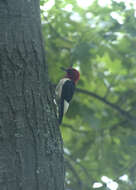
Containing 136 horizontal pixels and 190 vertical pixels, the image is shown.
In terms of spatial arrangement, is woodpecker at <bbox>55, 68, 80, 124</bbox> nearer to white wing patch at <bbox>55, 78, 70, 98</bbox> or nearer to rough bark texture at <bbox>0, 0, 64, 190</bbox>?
white wing patch at <bbox>55, 78, 70, 98</bbox>

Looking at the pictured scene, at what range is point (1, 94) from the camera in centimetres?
253

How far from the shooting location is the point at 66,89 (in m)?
4.62

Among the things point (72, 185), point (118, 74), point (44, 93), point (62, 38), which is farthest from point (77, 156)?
point (44, 93)

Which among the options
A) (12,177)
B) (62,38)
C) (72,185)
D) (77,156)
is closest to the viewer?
(12,177)

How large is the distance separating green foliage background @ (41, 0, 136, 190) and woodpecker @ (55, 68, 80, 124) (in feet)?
0.46

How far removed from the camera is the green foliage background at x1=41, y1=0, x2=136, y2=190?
4.64 metres

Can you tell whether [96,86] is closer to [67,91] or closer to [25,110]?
[67,91]

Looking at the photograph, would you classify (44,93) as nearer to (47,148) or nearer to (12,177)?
(47,148)

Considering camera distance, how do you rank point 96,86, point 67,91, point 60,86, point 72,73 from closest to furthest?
point 67,91
point 60,86
point 72,73
point 96,86

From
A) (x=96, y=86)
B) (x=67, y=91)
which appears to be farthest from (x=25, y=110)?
(x=96, y=86)

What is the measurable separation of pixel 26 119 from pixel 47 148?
0.90ft

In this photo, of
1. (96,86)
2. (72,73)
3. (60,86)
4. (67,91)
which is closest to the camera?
(67,91)

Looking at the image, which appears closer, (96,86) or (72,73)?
(72,73)

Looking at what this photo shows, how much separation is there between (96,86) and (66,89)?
1380 millimetres
